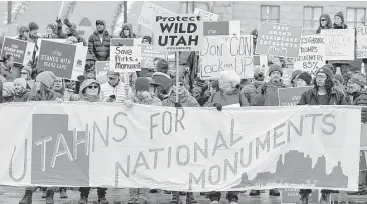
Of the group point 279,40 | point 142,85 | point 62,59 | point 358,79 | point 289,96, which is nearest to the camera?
point 142,85

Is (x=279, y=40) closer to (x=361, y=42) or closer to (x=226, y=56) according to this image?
(x=226, y=56)

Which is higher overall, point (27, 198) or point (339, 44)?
point (339, 44)

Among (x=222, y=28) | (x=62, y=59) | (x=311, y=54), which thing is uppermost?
(x=222, y=28)

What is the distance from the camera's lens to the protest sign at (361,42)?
19.4m

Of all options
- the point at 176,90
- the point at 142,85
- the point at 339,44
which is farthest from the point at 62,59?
the point at 339,44

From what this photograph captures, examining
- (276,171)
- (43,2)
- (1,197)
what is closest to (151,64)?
(1,197)

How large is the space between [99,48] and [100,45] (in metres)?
0.06

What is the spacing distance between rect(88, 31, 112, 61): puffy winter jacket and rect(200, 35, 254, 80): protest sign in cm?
256

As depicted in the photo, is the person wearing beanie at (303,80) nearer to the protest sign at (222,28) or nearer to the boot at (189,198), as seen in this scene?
the boot at (189,198)

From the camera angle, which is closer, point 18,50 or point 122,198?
point 122,198

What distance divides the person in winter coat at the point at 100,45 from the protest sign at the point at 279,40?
10.0 ft

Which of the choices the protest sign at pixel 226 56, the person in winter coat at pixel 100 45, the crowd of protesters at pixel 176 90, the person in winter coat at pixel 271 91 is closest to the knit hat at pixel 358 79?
the crowd of protesters at pixel 176 90

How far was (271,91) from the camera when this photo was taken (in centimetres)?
1521

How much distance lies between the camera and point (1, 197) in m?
14.0
